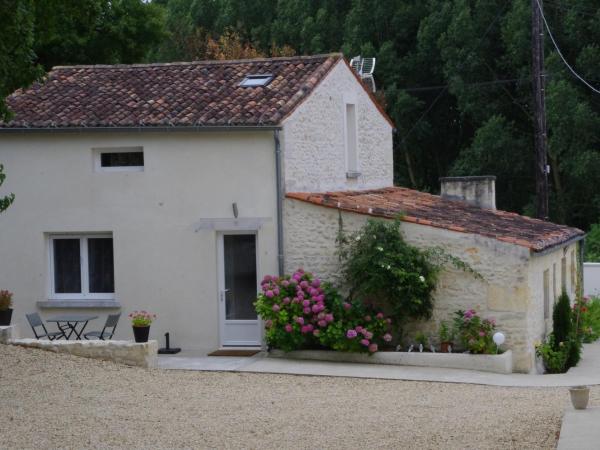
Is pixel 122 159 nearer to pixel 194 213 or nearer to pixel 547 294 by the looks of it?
pixel 194 213

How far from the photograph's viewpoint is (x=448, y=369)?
17359 millimetres

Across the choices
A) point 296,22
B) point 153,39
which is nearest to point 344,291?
point 153,39

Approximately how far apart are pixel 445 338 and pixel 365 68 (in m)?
11.8

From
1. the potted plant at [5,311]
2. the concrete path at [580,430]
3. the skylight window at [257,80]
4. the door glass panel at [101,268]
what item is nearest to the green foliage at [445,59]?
the skylight window at [257,80]

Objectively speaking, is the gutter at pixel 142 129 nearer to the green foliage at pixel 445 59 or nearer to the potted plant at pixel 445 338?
the potted plant at pixel 445 338

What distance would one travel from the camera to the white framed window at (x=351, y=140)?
21.8 metres

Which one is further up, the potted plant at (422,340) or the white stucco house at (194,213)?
the white stucco house at (194,213)

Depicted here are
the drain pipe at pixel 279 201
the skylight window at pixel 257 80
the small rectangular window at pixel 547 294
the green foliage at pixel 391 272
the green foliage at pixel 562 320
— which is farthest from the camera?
the small rectangular window at pixel 547 294

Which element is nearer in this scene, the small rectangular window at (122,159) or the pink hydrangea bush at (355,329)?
the pink hydrangea bush at (355,329)

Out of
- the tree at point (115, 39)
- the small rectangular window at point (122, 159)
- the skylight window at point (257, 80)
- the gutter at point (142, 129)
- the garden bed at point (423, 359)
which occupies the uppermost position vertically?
the tree at point (115, 39)

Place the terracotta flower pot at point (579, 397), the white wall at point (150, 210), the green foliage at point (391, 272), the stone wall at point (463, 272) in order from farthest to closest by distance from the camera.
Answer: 1. the white wall at point (150, 210)
2. the stone wall at point (463, 272)
3. the green foliage at point (391, 272)
4. the terracotta flower pot at point (579, 397)

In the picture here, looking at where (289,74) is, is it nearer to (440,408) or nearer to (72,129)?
(72,129)

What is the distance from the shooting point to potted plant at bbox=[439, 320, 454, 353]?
17.8 m

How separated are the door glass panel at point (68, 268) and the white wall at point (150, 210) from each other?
27cm
